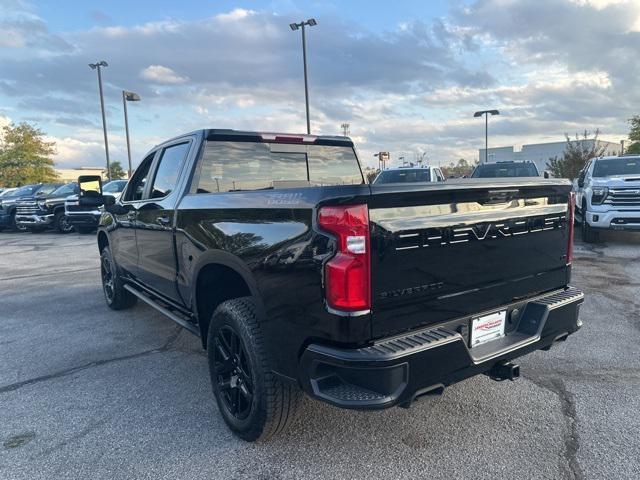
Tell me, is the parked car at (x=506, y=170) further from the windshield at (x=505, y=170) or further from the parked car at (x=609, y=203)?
the parked car at (x=609, y=203)

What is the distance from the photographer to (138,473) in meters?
2.62

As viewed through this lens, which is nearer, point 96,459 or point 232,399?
point 96,459

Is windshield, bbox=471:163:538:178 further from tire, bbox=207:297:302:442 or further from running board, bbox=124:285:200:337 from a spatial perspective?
tire, bbox=207:297:302:442

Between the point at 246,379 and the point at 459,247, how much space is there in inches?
57.8

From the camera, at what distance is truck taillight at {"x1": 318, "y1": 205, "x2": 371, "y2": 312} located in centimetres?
217

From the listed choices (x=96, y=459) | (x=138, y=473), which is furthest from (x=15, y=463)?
(x=138, y=473)

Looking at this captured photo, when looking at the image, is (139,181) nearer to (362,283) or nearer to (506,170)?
(362,283)

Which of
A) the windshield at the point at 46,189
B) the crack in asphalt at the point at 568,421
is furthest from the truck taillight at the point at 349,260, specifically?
the windshield at the point at 46,189

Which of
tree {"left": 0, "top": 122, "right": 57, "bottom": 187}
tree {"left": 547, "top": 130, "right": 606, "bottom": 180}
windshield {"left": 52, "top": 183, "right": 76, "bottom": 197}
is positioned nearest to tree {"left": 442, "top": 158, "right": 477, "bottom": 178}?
tree {"left": 547, "top": 130, "right": 606, "bottom": 180}

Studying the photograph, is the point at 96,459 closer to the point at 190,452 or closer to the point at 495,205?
the point at 190,452

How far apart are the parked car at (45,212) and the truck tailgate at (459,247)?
17.4 metres

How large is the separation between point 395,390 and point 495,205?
1202mm

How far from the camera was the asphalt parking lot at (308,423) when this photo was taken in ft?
8.61

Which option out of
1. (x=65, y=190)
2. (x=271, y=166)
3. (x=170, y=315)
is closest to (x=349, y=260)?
(x=271, y=166)
